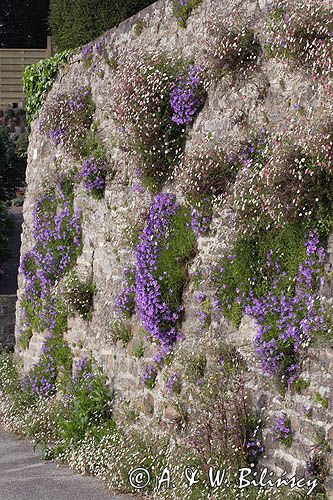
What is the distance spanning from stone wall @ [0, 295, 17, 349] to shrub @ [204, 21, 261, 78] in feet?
24.4

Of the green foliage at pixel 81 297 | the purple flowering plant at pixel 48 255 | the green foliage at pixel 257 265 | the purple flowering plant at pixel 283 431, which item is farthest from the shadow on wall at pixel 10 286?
the purple flowering plant at pixel 283 431

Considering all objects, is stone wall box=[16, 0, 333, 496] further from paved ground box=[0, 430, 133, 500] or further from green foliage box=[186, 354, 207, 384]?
paved ground box=[0, 430, 133, 500]

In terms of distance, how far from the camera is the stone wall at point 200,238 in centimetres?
670

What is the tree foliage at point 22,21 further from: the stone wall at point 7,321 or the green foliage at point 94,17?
the green foliage at point 94,17

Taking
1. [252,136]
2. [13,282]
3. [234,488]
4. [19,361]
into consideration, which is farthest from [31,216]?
[13,282]

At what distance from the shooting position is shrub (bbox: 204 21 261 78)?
7.62 metres

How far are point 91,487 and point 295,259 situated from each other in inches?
113

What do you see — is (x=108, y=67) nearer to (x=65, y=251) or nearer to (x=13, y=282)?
(x=65, y=251)

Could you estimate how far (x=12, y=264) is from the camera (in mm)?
21250

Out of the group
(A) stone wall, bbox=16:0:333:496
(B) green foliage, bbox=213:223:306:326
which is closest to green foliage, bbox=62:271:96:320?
(A) stone wall, bbox=16:0:333:496

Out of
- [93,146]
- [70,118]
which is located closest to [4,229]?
[70,118]

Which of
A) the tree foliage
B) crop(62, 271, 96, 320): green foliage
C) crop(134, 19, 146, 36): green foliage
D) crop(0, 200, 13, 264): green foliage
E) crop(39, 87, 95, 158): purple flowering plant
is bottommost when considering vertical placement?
crop(0, 200, 13, 264): green foliage

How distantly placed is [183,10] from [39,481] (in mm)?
4437

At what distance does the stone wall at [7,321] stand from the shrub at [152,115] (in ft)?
20.0
